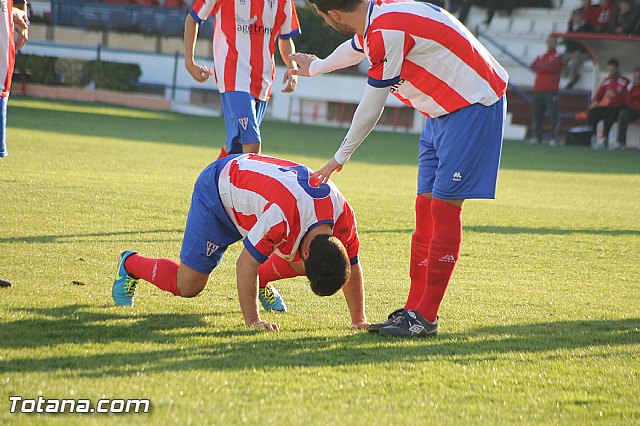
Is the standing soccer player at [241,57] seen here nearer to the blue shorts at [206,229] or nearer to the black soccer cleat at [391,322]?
the blue shorts at [206,229]

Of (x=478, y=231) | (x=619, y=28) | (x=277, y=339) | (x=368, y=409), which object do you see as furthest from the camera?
(x=619, y=28)

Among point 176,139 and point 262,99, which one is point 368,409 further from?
point 176,139

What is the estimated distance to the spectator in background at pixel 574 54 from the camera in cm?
2725

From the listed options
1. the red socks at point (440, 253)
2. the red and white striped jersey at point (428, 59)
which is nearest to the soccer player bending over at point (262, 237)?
the red socks at point (440, 253)

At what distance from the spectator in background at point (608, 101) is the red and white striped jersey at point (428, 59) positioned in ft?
64.9

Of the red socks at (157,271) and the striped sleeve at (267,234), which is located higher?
the striped sleeve at (267,234)

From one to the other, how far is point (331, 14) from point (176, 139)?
13946 millimetres

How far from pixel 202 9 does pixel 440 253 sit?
164 inches

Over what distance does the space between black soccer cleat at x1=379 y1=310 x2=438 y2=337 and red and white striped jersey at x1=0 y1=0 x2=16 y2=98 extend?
9.84 ft

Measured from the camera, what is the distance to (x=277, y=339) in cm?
477

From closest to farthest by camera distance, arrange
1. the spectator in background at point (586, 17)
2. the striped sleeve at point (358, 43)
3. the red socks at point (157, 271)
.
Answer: the striped sleeve at point (358, 43), the red socks at point (157, 271), the spectator in background at point (586, 17)

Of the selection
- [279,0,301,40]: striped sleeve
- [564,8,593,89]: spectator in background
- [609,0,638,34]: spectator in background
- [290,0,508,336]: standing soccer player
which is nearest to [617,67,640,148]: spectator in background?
[609,0,638,34]: spectator in background

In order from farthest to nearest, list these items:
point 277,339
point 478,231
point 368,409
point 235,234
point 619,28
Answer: point 619,28, point 478,231, point 235,234, point 277,339, point 368,409

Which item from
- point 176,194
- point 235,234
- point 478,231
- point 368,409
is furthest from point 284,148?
point 368,409
